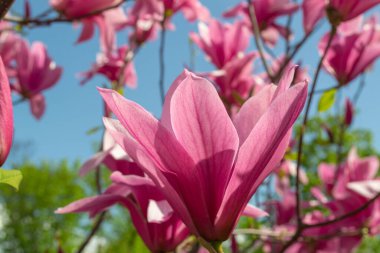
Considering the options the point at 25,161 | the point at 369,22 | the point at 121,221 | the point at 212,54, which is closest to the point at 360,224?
the point at 369,22

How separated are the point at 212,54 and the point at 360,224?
0.77 metres

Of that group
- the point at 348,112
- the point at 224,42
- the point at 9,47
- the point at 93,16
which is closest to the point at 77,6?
the point at 93,16

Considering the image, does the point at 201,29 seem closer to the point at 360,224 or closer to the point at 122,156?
the point at 360,224

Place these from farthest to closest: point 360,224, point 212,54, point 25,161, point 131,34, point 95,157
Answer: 1. point 25,161
2. point 131,34
3. point 212,54
4. point 360,224
5. point 95,157

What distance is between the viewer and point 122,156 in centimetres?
89

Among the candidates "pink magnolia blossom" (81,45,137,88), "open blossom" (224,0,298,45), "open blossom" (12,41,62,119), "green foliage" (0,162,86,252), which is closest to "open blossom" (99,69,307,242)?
"pink magnolia blossom" (81,45,137,88)

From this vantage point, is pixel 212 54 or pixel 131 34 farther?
pixel 131 34

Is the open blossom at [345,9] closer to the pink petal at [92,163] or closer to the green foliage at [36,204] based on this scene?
the pink petal at [92,163]

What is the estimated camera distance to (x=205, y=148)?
23.5 inches

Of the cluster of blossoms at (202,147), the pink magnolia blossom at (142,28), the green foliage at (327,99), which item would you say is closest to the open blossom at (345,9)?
the cluster of blossoms at (202,147)

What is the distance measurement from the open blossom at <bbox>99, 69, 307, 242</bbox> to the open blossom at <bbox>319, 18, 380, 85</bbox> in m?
1.02

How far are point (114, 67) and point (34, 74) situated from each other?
0.29 meters

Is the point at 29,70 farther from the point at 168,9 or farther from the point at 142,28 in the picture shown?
the point at 168,9

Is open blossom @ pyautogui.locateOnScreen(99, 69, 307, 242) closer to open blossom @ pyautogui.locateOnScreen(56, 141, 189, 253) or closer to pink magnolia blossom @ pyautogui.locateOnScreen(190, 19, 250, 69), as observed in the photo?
open blossom @ pyautogui.locateOnScreen(56, 141, 189, 253)
